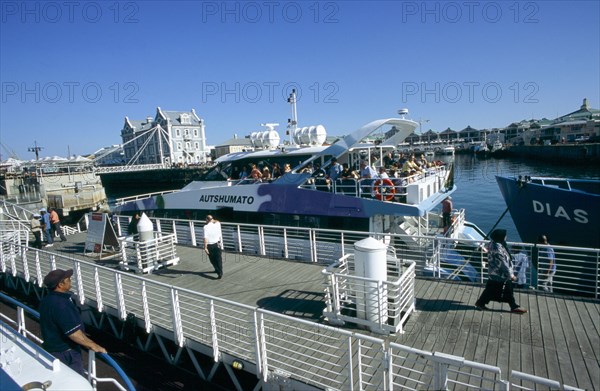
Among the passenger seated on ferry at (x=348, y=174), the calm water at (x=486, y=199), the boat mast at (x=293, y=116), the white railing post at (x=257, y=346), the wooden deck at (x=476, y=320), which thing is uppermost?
the boat mast at (x=293, y=116)

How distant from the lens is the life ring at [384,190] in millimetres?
10211

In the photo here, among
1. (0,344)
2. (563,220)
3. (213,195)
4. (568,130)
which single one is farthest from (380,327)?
(568,130)

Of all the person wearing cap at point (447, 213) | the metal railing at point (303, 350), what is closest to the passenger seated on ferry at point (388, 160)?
the person wearing cap at point (447, 213)

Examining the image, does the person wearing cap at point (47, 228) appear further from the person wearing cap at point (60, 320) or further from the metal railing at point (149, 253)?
the person wearing cap at point (60, 320)

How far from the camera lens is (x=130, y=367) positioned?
6.38 m

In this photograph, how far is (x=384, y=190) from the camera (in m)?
10.5

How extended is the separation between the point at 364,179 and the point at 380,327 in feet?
17.1

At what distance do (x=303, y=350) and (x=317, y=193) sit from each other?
6256mm

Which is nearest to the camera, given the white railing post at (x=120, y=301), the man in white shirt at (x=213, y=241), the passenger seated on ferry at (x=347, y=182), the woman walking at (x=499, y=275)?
the woman walking at (x=499, y=275)

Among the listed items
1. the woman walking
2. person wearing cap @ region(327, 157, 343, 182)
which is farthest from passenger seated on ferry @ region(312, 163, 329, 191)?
the woman walking

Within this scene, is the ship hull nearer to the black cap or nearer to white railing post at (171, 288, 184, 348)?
white railing post at (171, 288, 184, 348)

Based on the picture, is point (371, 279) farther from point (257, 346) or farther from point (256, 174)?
point (256, 174)

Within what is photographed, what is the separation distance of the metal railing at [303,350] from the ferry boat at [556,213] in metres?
9.76

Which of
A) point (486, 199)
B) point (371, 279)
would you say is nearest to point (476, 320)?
point (371, 279)
